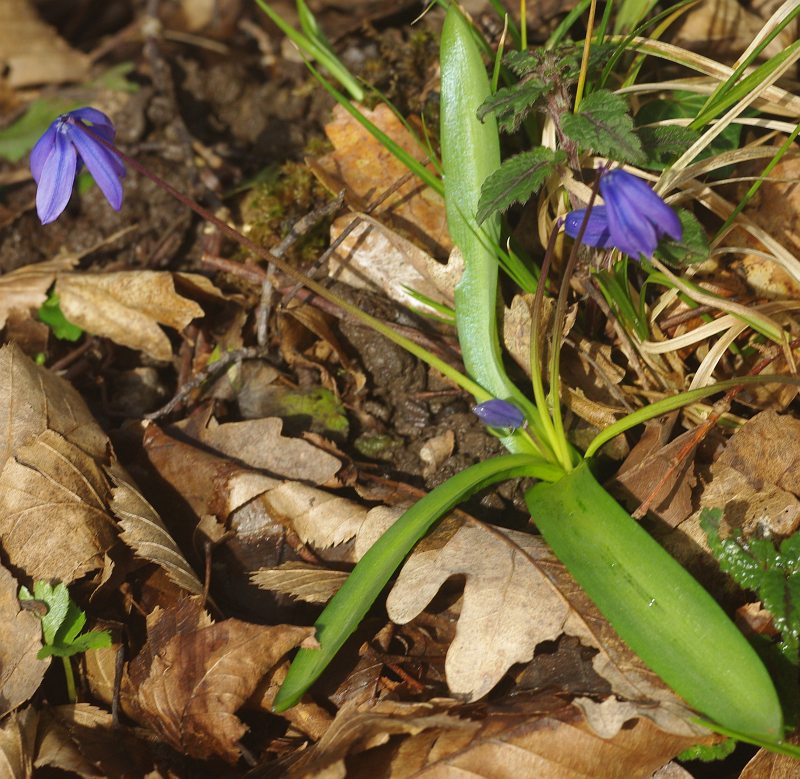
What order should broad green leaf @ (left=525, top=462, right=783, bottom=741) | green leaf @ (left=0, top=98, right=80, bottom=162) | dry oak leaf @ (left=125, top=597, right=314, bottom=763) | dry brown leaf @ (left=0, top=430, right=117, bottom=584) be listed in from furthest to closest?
green leaf @ (left=0, top=98, right=80, bottom=162)
dry brown leaf @ (left=0, top=430, right=117, bottom=584)
dry oak leaf @ (left=125, top=597, right=314, bottom=763)
broad green leaf @ (left=525, top=462, right=783, bottom=741)

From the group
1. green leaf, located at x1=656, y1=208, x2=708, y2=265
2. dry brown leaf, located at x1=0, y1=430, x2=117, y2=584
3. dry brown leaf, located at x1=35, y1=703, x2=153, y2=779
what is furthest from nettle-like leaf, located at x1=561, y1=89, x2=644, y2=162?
dry brown leaf, located at x1=35, y1=703, x2=153, y2=779

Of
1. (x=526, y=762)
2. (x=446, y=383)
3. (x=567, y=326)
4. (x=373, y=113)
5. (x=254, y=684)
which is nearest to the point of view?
(x=526, y=762)

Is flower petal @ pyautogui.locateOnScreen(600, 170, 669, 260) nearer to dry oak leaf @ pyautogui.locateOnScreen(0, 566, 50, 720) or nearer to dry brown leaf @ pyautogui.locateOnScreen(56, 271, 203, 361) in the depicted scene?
dry brown leaf @ pyautogui.locateOnScreen(56, 271, 203, 361)

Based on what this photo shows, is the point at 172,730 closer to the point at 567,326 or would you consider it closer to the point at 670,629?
the point at 670,629

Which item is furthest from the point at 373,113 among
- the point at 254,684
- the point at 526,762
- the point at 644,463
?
the point at 526,762

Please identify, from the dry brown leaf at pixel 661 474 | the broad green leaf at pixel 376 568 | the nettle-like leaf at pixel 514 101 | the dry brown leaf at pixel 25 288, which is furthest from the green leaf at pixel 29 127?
the dry brown leaf at pixel 661 474

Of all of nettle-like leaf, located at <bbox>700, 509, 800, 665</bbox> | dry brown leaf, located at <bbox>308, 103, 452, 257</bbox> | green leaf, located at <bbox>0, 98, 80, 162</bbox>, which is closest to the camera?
nettle-like leaf, located at <bbox>700, 509, 800, 665</bbox>

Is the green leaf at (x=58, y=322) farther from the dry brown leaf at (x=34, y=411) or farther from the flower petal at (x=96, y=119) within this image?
the flower petal at (x=96, y=119)
